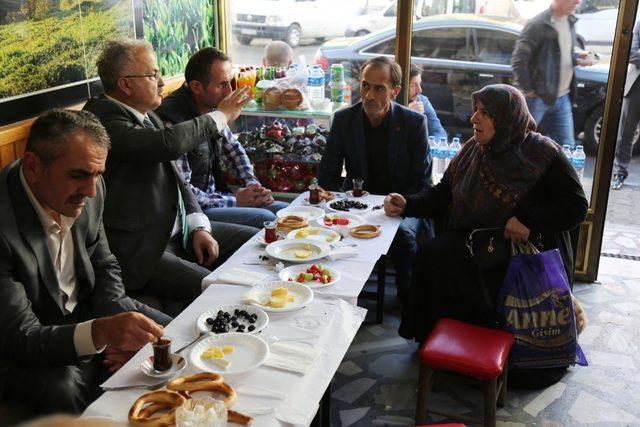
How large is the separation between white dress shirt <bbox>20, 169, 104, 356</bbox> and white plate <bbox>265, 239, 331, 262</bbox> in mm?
775

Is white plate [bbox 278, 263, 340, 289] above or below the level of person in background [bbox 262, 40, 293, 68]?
below

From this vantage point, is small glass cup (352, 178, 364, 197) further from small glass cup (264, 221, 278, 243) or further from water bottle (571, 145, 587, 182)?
water bottle (571, 145, 587, 182)

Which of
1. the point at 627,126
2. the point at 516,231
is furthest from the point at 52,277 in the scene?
the point at 627,126

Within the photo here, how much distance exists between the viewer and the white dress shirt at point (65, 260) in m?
2.00

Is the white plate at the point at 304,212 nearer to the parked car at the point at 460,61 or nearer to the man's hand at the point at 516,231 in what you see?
the man's hand at the point at 516,231

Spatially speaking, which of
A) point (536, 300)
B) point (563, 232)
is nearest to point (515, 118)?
point (563, 232)

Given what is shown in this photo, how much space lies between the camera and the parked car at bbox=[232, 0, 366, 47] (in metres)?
4.76

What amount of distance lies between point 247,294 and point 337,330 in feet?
1.24

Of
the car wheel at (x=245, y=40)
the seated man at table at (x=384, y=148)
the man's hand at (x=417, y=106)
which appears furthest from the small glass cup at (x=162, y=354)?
the car wheel at (x=245, y=40)

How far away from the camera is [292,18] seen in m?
4.92

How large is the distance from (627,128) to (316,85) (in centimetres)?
326

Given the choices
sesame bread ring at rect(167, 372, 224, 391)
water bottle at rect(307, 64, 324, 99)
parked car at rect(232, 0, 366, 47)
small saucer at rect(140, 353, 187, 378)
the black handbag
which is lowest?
the black handbag

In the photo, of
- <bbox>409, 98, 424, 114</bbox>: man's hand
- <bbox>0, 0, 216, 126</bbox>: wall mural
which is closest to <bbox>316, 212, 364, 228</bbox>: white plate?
<bbox>0, 0, 216, 126</bbox>: wall mural

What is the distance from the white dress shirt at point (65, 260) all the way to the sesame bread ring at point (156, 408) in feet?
1.27
